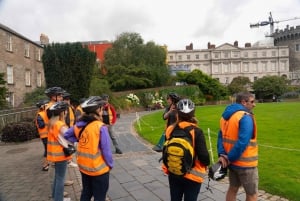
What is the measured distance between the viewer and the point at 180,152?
3.46m

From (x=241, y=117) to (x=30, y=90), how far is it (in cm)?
2947

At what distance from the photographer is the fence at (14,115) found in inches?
594

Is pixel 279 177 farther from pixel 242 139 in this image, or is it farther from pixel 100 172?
pixel 100 172

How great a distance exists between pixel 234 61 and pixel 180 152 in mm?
96809

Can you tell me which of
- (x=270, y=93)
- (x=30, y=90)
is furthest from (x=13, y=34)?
(x=270, y=93)

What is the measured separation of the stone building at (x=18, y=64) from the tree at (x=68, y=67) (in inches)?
239

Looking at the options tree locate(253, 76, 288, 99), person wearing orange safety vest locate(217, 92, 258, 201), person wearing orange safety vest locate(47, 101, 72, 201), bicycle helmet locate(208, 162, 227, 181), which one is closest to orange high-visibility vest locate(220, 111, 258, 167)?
person wearing orange safety vest locate(217, 92, 258, 201)

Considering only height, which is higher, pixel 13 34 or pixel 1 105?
pixel 13 34

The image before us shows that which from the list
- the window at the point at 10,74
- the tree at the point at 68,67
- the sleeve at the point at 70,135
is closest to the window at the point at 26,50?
the window at the point at 10,74

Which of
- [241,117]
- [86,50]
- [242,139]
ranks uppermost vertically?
[86,50]

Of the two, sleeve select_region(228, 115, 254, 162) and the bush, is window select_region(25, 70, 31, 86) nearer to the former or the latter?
the bush

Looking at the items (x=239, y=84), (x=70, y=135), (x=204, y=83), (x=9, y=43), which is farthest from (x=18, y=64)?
(x=239, y=84)

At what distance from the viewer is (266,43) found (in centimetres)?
10194

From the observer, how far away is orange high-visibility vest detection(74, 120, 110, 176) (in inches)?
152
